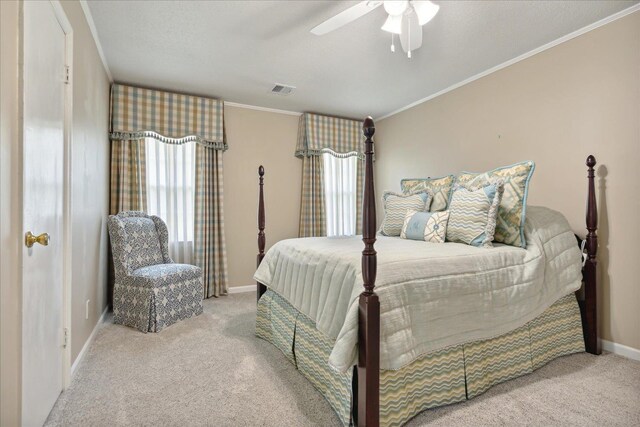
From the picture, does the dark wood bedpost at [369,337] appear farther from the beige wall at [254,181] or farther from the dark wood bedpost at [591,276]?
the beige wall at [254,181]

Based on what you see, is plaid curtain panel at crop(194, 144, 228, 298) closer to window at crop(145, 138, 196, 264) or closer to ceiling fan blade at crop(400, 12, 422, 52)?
window at crop(145, 138, 196, 264)

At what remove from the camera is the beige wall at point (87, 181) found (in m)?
2.07

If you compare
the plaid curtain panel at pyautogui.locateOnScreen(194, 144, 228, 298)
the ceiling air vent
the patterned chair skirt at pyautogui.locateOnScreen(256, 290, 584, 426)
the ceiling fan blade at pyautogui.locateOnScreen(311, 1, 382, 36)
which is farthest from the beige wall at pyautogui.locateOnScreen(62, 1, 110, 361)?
the ceiling air vent

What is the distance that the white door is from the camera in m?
1.34

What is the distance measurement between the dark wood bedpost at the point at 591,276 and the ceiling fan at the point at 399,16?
62.6 inches

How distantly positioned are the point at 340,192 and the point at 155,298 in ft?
9.38

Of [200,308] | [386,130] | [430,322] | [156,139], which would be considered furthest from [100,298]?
[386,130]

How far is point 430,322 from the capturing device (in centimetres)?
164

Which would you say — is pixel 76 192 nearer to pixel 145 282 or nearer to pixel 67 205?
pixel 67 205

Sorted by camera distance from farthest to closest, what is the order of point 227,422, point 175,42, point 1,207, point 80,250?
point 175,42
point 80,250
point 227,422
point 1,207

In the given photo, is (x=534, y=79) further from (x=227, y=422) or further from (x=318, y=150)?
(x=227, y=422)

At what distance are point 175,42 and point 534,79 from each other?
3.11m

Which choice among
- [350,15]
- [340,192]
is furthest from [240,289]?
[350,15]

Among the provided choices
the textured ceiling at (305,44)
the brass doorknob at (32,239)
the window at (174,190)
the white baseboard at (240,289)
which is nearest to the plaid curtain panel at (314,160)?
the textured ceiling at (305,44)
